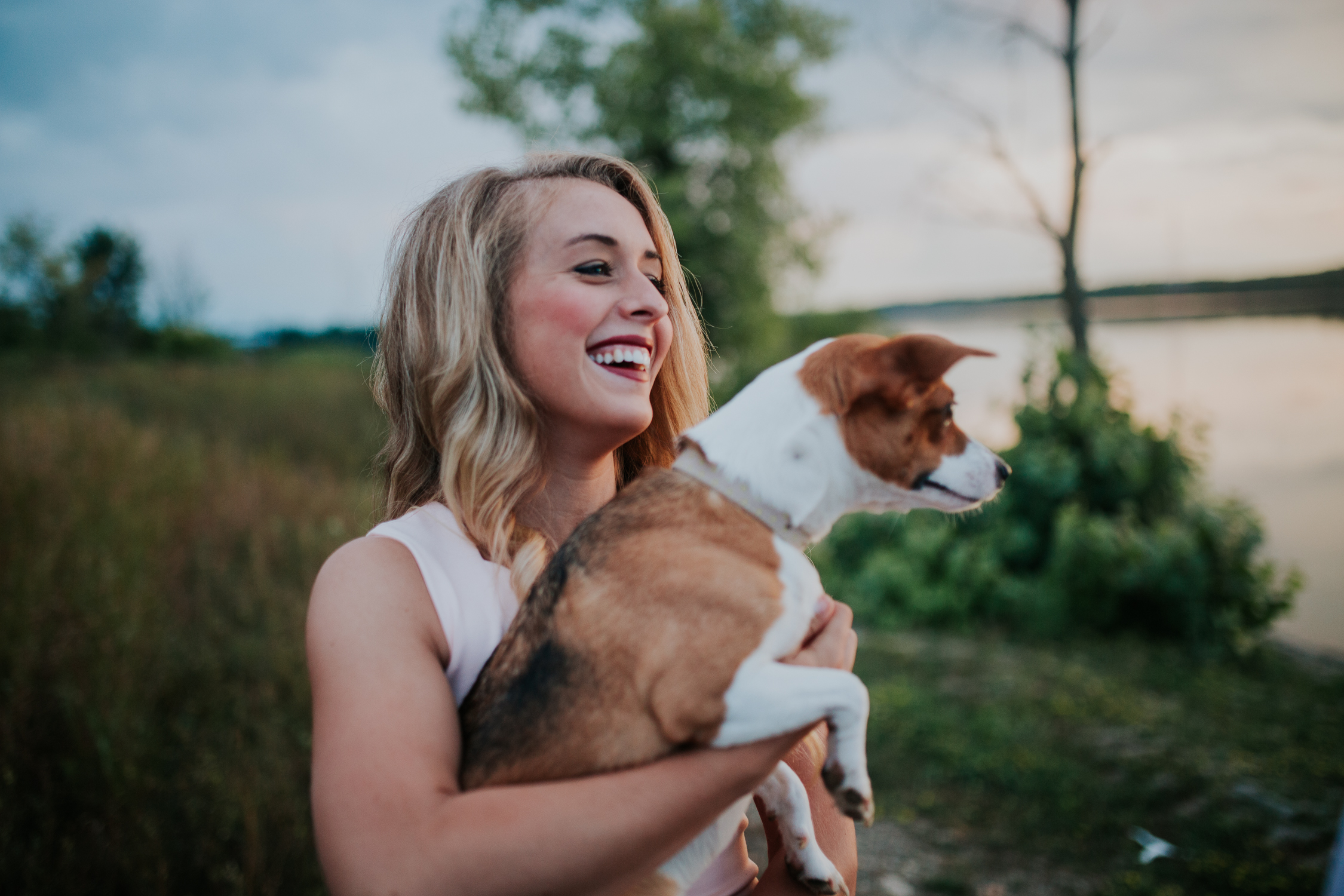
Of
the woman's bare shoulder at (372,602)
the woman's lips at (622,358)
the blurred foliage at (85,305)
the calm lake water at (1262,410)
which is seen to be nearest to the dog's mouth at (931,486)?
the woman's lips at (622,358)

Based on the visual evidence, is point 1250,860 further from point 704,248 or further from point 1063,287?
point 704,248

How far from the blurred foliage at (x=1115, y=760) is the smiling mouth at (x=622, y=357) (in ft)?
12.9

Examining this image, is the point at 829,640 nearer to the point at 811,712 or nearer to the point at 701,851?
the point at 811,712

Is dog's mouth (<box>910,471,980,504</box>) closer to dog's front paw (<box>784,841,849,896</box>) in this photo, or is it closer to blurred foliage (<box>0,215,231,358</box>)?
dog's front paw (<box>784,841,849,896</box>)

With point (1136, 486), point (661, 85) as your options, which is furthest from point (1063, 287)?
point (661, 85)

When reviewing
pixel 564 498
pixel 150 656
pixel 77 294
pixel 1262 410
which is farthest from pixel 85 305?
pixel 1262 410

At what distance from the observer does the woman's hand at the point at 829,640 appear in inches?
64.3

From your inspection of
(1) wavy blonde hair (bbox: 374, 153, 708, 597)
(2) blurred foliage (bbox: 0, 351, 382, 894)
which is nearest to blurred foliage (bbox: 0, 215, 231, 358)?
(2) blurred foliage (bbox: 0, 351, 382, 894)

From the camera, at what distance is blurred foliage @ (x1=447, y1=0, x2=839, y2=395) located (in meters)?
16.7

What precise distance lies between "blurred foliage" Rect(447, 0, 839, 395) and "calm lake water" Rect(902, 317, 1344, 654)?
7510 millimetres

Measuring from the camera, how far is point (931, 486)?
187 centimetres

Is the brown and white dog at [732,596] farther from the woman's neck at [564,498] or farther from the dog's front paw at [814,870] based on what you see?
the woman's neck at [564,498]

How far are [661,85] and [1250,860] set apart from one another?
1682cm

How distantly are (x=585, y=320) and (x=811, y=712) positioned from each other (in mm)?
1059
